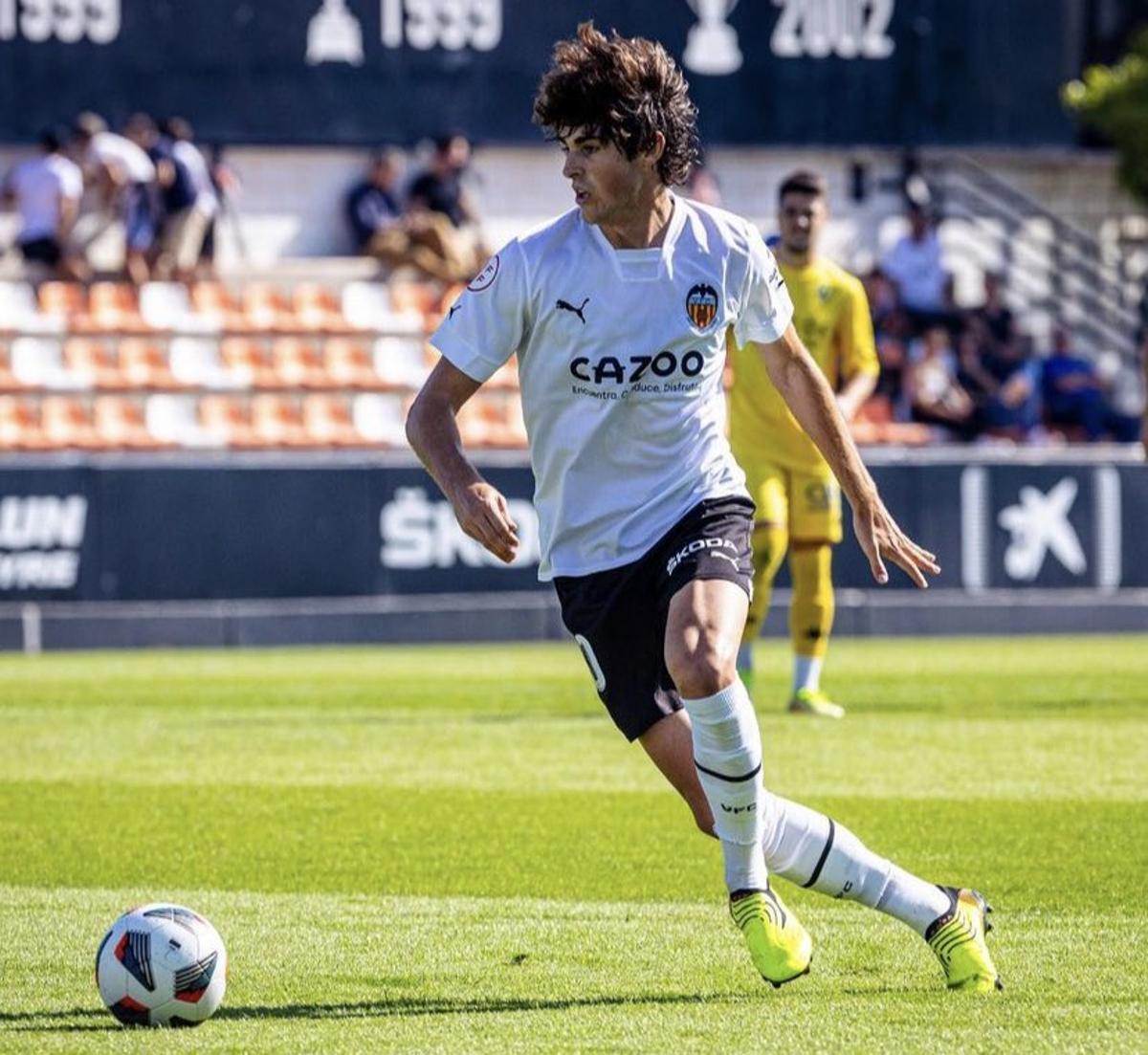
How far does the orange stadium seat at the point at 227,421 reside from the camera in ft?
78.3

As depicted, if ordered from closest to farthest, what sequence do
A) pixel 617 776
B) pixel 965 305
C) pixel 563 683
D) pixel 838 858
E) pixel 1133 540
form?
pixel 838 858
pixel 617 776
pixel 563 683
pixel 1133 540
pixel 965 305

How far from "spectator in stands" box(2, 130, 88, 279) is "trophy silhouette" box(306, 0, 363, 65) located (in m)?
3.24

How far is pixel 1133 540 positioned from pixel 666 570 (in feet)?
52.0

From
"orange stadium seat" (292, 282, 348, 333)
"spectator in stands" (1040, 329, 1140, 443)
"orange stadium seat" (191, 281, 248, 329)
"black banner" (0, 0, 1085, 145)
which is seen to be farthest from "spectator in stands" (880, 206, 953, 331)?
"orange stadium seat" (191, 281, 248, 329)

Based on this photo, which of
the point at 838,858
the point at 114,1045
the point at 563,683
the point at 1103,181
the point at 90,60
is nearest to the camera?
the point at 114,1045

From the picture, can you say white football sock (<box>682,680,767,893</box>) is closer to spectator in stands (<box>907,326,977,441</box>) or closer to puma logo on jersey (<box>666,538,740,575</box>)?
puma logo on jersey (<box>666,538,740,575</box>)

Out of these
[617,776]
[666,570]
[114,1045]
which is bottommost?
[617,776]

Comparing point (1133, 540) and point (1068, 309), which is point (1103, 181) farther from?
point (1133, 540)

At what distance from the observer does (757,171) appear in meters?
29.3

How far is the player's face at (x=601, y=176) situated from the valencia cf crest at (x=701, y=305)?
0.89 ft

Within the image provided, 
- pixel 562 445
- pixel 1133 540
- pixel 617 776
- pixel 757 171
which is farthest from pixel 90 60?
pixel 562 445

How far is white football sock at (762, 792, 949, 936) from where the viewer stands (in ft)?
21.0

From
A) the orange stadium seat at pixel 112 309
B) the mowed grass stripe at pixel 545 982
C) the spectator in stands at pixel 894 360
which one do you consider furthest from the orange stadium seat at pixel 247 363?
the mowed grass stripe at pixel 545 982

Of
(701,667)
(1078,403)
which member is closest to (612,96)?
(701,667)
